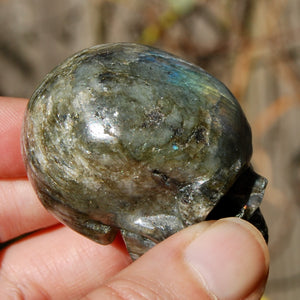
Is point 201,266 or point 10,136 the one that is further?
point 10,136

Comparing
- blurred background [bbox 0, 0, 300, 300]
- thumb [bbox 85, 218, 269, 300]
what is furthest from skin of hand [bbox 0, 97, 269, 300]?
blurred background [bbox 0, 0, 300, 300]

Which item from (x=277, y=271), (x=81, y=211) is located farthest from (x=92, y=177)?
(x=277, y=271)

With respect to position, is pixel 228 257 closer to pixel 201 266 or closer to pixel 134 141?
pixel 201 266

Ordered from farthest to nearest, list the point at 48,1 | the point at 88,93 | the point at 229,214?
the point at 48,1, the point at 229,214, the point at 88,93

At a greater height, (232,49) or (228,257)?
(232,49)

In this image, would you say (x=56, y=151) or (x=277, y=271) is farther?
(x=277, y=271)

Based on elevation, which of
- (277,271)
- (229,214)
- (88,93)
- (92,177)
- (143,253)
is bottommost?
(277,271)

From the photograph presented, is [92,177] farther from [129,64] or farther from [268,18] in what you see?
[268,18]

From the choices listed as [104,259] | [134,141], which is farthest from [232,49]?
[134,141]

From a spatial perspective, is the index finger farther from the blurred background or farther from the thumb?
the blurred background
